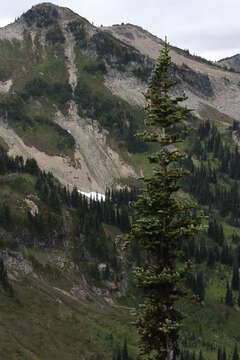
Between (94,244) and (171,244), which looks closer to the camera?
(171,244)

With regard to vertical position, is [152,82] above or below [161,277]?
above

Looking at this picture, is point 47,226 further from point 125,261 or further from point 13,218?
point 125,261

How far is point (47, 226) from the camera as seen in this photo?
180125mm

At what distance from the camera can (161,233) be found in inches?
1041

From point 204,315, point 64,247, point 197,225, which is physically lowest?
point 204,315

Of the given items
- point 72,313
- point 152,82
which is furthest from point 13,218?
point 152,82

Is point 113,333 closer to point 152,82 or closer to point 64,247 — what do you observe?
point 64,247

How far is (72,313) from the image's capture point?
145375mm

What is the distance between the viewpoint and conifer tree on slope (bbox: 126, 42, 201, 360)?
25.8 meters

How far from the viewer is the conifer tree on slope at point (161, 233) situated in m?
25.8

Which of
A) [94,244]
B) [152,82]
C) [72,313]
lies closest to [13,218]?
[94,244]

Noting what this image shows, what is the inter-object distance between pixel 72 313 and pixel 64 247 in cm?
3683

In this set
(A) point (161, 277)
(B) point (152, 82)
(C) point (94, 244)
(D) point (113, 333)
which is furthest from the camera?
(C) point (94, 244)

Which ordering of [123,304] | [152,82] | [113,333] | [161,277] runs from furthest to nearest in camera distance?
[123,304]
[113,333]
[152,82]
[161,277]
